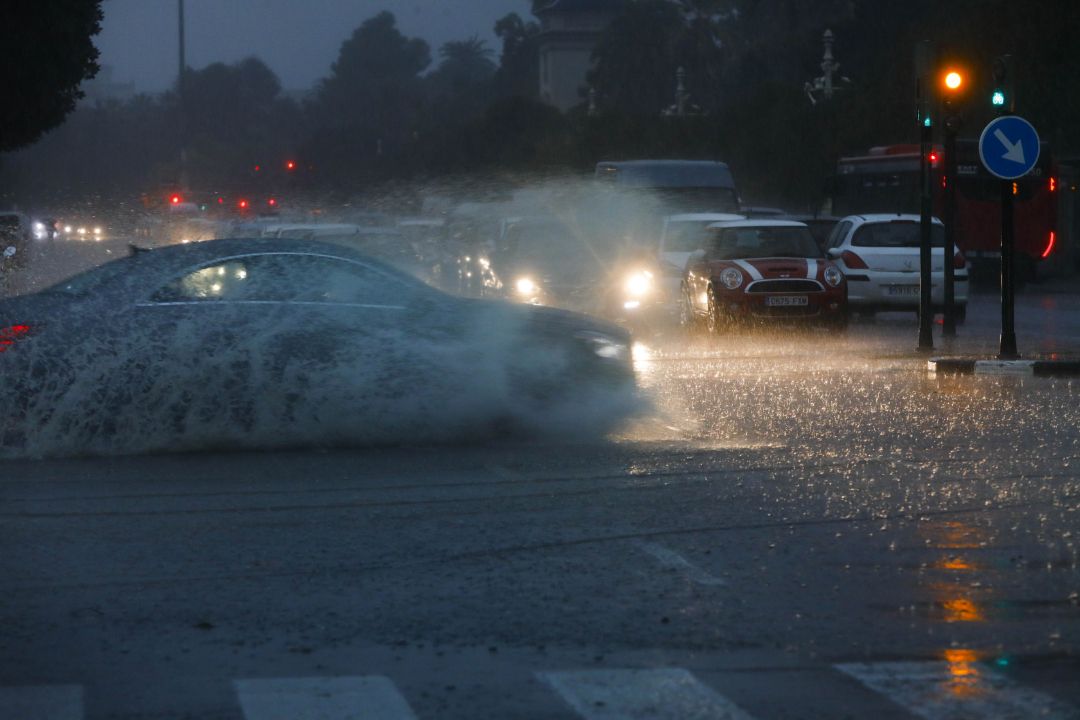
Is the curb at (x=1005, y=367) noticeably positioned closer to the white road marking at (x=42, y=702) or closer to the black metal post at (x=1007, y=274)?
the black metal post at (x=1007, y=274)

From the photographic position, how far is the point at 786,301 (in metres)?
22.8

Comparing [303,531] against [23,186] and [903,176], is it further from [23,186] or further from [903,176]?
[23,186]

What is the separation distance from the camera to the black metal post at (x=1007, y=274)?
55.6 ft

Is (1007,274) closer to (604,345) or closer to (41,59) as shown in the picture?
(604,345)

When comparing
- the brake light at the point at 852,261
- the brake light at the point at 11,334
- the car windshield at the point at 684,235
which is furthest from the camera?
the car windshield at the point at 684,235

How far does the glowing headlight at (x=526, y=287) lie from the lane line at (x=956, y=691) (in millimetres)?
20202

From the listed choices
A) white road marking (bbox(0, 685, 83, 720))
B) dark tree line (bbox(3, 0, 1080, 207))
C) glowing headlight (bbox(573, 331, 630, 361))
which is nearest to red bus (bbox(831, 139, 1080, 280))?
dark tree line (bbox(3, 0, 1080, 207))

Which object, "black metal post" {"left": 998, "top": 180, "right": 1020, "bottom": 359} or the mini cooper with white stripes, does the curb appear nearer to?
"black metal post" {"left": 998, "top": 180, "right": 1020, "bottom": 359}

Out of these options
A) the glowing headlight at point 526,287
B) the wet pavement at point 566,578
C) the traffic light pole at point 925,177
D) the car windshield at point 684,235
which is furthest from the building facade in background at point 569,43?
the wet pavement at point 566,578

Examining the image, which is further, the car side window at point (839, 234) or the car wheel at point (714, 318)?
the car side window at point (839, 234)

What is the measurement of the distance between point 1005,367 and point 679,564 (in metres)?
10.00

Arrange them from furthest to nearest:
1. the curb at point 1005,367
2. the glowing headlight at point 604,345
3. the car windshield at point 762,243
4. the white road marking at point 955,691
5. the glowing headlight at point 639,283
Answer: the glowing headlight at point 639,283 < the car windshield at point 762,243 < the curb at point 1005,367 < the glowing headlight at point 604,345 < the white road marking at point 955,691

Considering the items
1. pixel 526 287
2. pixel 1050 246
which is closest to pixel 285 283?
pixel 526 287

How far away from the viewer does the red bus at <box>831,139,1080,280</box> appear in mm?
38344
